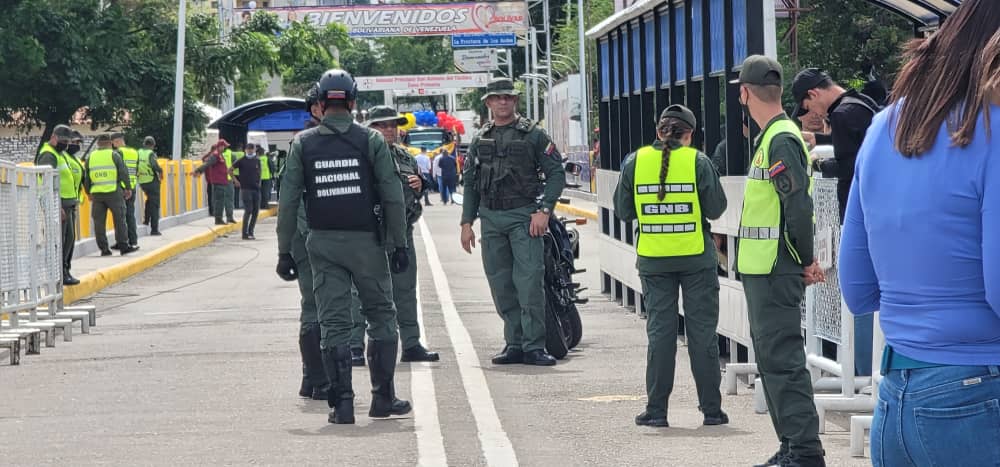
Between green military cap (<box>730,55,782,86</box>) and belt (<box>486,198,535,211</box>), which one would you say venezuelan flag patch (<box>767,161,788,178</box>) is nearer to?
green military cap (<box>730,55,782,86</box>)

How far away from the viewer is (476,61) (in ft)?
276

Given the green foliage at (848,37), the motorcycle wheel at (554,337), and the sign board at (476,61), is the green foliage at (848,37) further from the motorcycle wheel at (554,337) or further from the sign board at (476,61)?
the sign board at (476,61)

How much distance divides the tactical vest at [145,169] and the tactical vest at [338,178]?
64.6ft

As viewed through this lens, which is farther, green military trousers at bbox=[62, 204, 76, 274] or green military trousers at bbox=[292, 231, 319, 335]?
green military trousers at bbox=[62, 204, 76, 274]

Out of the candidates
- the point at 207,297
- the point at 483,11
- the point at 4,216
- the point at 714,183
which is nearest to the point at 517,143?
the point at 714,183

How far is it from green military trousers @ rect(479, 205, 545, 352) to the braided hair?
2.49m

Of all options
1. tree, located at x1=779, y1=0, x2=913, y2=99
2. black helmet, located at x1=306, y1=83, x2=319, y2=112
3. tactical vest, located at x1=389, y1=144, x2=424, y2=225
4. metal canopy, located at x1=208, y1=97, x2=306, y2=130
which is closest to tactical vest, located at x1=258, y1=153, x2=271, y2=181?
metal canopy, located at x1=208, y1=97, x2=306, y2=130

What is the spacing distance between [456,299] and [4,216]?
4.87 meters

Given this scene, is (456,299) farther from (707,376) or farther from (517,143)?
(707,376)

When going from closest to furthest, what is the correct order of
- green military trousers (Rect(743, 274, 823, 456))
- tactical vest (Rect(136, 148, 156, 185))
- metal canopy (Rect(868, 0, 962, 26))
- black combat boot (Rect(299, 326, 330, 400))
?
green military trousers (Rect(743, 274, 823, 456)) < black combat boot (Rect(299, 326, 330, 400)) < metal canopy (Rect(868, 0, 962, 26)) < tactical vest (Rect(136, 148, 156, 185))

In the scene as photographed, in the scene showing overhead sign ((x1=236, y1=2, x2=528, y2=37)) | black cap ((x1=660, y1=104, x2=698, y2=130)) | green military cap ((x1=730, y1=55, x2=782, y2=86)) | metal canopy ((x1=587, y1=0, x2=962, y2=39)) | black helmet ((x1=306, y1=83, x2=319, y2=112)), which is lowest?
black cap ((x1=660, y1=104, x2=698, y2=130))

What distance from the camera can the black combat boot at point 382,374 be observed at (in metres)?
8.69

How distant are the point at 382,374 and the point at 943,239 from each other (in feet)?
→ 19.5

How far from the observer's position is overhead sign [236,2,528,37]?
67.0 m
